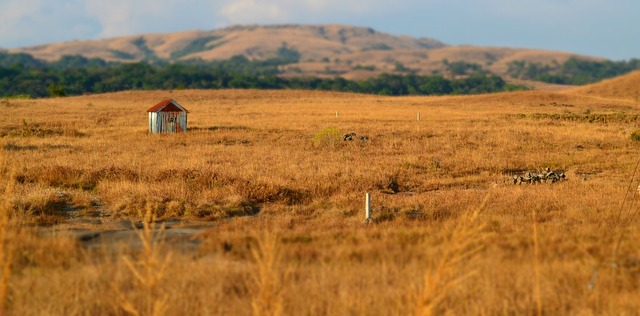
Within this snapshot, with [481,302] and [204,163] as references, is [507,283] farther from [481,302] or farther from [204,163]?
[204,163]

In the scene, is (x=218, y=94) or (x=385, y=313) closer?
(x=385, y=313)

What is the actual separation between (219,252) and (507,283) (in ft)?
13.3

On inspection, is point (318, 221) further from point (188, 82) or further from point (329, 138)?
point (188, 82)

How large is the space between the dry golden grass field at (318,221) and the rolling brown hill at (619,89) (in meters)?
41.8

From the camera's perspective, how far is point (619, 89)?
84.4 meters

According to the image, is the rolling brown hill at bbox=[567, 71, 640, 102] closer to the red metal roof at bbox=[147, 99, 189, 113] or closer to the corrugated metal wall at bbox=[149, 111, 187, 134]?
the corrugated metal wall at bbox=[149, 111, 187, 134]

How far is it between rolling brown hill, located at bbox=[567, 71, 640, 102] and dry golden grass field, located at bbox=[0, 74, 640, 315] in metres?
41.8

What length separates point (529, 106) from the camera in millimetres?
65312

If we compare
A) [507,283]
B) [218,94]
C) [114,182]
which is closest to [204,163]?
[114,182]

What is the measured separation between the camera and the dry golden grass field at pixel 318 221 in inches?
306

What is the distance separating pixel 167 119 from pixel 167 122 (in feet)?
0.59

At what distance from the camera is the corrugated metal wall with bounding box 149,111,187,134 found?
40.8m

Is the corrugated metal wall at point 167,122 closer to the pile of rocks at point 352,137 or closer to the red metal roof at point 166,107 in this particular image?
the red metal roof at point 166,107

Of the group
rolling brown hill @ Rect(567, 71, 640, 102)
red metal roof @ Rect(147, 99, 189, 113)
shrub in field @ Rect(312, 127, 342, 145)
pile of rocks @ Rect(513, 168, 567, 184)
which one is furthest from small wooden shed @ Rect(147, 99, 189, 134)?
rolling brown hill @ Rect(567, 71, 640, 102)
